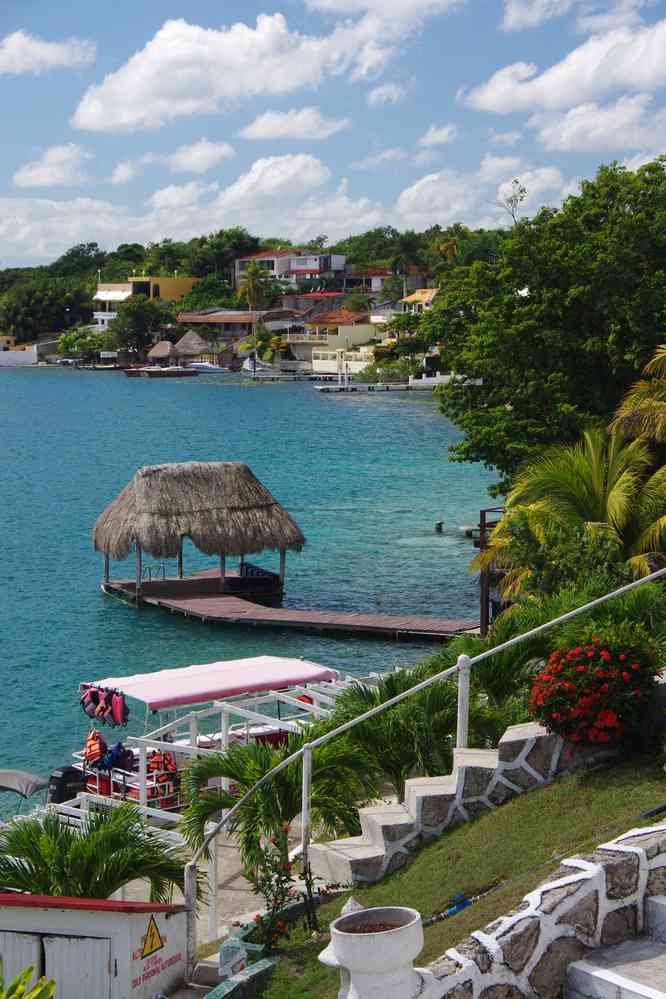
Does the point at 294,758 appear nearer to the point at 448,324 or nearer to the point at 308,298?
the point at 448,324

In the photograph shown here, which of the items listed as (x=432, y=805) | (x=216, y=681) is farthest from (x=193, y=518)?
(x=432, y=805)

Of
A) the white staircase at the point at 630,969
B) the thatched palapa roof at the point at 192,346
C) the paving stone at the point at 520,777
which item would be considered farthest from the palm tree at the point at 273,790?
the thatched palapa roof at the point at 192,346

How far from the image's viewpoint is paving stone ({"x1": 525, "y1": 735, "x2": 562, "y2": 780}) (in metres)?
9.80

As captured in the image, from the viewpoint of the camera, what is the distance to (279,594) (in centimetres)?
3609

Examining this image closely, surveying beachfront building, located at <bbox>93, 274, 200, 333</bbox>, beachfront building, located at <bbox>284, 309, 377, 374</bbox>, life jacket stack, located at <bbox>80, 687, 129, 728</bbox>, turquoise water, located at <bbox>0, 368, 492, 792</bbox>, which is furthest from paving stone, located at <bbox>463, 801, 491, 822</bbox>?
beachfront building, located at <bbox>93, 274, 200, 333</bbox>

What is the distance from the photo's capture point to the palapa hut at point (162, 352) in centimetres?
17712

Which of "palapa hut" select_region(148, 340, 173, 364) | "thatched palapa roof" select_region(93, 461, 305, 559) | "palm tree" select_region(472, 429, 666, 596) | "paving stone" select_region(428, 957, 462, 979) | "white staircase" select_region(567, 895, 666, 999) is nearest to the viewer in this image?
"paving stone" select_region(428, 957, 462, 979)

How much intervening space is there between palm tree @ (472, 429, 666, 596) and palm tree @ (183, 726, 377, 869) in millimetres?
7711

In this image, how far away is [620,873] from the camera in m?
6.96

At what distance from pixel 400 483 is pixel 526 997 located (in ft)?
195

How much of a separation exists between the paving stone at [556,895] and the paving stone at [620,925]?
272 mm

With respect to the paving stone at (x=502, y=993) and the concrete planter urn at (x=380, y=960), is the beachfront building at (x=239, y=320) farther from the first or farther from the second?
the concrete planter urn at (x=380, y=960)

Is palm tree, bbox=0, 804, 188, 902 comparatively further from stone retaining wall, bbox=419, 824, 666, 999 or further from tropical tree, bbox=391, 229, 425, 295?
tropical tree, bbox=391, 229, 425, 295

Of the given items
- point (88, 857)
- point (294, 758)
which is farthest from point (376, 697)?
point (88, 857)
